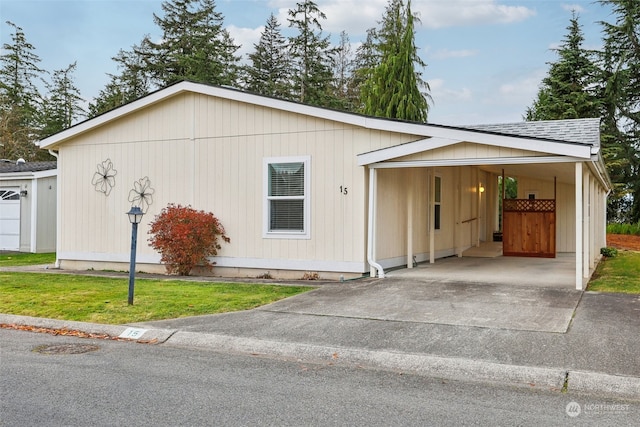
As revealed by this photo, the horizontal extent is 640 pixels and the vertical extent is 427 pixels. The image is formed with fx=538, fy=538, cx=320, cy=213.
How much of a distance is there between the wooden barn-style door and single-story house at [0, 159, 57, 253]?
15.1 meters

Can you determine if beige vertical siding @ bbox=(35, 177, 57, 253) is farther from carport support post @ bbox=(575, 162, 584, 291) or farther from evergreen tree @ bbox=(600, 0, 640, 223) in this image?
evergreen tree @ bbox=(600, 0, 640, 223)

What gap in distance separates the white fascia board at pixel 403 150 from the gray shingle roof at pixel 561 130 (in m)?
0.98

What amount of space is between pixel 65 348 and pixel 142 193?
6.96m

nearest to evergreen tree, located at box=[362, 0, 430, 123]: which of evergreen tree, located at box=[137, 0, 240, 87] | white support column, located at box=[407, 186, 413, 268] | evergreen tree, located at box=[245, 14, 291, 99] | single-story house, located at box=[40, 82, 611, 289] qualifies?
evergreen tree, located at box=[245, 14, 291, 99]

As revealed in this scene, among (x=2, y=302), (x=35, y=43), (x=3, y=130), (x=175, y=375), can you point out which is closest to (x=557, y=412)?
(x=175, y=375)

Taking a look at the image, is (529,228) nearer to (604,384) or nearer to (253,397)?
(604,384)

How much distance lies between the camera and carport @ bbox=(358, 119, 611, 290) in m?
9.02

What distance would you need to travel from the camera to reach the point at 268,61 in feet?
124

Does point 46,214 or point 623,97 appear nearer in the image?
point 46,214

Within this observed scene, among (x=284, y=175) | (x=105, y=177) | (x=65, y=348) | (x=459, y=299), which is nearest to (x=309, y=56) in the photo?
(x=105, y=177)

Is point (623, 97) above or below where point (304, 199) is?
above

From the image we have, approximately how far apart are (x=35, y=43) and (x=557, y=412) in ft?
148

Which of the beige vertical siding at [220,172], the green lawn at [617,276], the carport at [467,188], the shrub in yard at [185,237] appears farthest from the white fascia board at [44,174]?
the green lawn at [617,276]

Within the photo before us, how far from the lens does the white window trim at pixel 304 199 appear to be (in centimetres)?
1102
